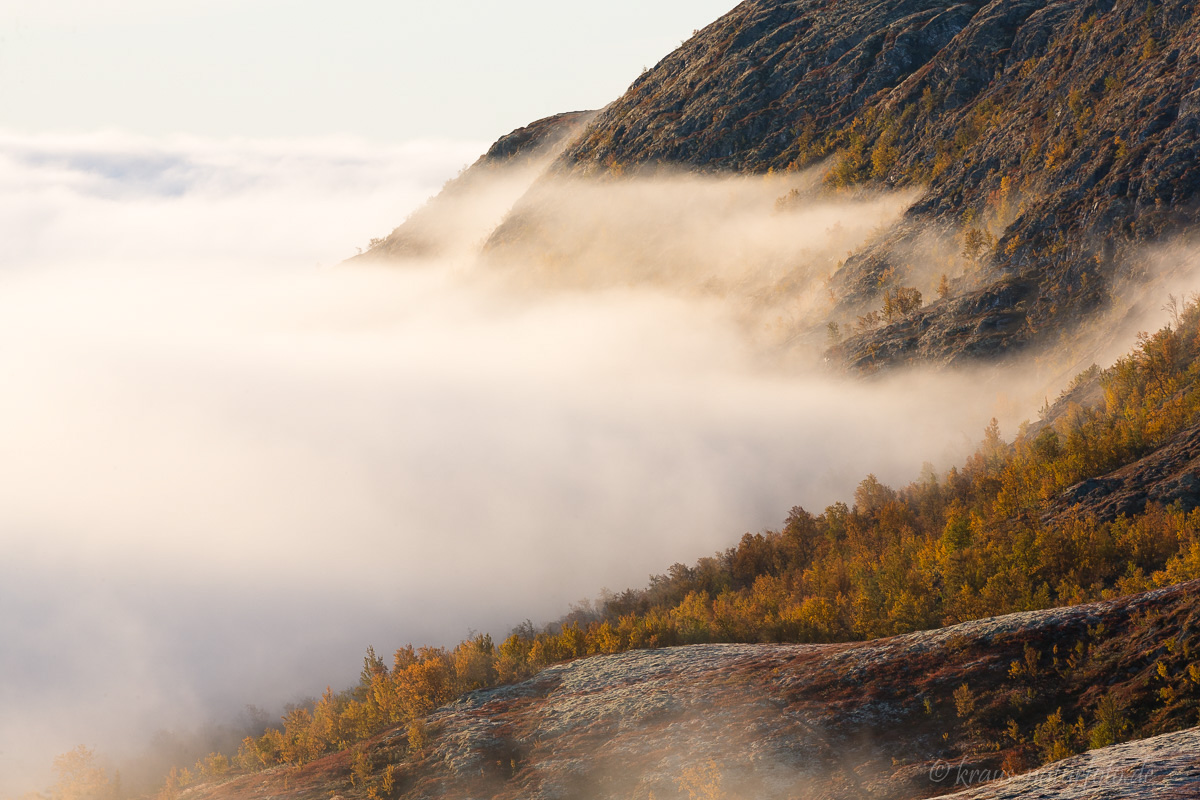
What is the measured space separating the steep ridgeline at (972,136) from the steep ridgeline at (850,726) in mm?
34841

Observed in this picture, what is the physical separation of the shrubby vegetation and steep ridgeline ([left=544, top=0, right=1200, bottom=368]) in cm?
962

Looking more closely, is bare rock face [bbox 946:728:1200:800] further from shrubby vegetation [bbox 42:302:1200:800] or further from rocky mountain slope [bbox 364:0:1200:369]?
rocky mountain slope [bbox 364:0:1200:369]

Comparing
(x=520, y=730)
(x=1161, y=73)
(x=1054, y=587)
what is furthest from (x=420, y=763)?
(x=1161, y=73)

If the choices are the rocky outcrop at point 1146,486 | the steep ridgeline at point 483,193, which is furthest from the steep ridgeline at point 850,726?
the steep ridgeline at point 483,193

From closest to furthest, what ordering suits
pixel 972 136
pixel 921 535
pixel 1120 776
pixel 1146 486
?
pixel 1120 776 → pixel 1146 486 → pixel 921 535 → pixel 972 136

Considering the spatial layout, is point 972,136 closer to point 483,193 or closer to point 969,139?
point 969,139

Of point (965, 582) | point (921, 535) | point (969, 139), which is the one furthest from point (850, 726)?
point (969, 139)

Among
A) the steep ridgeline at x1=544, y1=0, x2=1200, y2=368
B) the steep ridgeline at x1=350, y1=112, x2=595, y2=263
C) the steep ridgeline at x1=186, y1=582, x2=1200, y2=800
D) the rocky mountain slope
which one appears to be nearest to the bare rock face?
the steep ridgeline at x1=186, y1=582, x2=1200, y2=800

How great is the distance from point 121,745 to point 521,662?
41014 millimetres

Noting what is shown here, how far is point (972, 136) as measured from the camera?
2539 inches

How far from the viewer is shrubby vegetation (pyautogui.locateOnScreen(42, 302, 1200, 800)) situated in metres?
22.4

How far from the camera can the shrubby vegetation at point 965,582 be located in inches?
882

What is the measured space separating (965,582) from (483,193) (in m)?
107

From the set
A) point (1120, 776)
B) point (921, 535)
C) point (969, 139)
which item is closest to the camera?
point (1120, 776)
